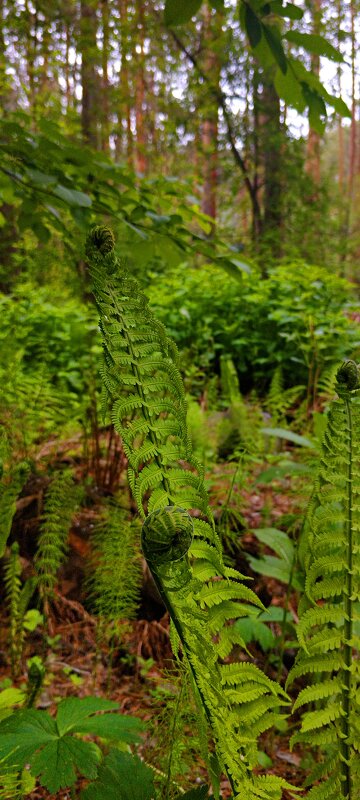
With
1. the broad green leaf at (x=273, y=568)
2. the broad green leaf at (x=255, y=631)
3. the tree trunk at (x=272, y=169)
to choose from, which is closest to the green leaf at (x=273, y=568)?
the broad green leaf at (x=273, y=568)

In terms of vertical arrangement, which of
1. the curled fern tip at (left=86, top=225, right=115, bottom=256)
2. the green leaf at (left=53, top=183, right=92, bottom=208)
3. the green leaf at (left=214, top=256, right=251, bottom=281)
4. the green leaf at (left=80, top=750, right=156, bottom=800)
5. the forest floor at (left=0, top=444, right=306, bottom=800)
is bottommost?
the forest floor at (left=0, top=444, right=306, bottom=800)

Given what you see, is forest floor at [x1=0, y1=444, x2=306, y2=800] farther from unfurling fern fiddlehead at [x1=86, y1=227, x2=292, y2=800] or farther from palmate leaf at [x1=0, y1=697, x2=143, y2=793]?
unfurling fern fiddlehead at [x1=86, y1=227, x2=292, y2=800]

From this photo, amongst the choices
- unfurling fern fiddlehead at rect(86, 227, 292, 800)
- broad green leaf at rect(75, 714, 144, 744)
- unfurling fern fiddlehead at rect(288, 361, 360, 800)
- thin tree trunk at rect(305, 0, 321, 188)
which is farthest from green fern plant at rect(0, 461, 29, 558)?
thin tree trunk at rect(305, 0, 321, 188)

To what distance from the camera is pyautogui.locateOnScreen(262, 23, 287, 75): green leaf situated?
103cm

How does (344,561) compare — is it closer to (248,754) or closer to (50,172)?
(248,754)

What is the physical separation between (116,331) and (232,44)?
8.14 metres

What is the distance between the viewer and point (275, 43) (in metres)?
1.03

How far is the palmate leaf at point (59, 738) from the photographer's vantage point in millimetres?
714

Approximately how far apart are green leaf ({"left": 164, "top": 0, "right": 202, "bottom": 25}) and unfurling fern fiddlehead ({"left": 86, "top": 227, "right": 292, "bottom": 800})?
1.87 feet

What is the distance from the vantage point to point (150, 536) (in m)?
0.49

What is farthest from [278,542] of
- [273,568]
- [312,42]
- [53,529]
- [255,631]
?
[312,42]

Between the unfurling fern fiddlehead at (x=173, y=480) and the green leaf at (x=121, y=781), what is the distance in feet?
0.38

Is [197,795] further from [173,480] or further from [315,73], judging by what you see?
[315,73]

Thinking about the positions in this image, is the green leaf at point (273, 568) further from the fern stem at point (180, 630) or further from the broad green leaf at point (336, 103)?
the broad green leaf at point (336, 103)
